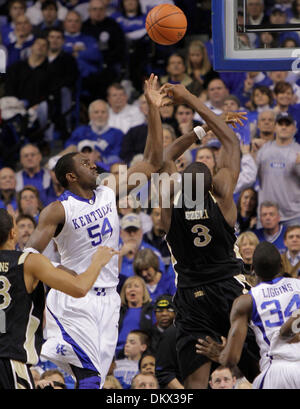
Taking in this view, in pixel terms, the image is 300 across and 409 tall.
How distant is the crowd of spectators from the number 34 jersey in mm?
1254

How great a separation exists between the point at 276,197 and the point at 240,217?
0.46 meters

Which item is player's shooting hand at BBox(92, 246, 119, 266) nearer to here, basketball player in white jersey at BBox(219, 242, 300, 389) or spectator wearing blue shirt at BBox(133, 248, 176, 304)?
basketball player in white jersey at BBox(219, 242, 300, 389)

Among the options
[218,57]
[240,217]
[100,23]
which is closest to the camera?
[218,57]

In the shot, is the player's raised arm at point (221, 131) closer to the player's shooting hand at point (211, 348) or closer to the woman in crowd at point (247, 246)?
the player's shooting hand at point (211, 348)

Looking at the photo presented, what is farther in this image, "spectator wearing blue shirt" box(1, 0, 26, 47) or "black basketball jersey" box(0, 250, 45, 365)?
"spectator wearing blue shirt" box(1, 0, 26, 47)

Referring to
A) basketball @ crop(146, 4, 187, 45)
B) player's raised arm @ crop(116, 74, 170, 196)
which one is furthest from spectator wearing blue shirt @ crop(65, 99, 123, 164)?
player's raised arm @ crop(116, 74, 170, 196)

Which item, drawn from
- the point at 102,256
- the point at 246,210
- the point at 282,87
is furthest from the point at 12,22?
the point at 102,256

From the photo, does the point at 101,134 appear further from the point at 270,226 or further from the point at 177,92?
the point at 177,92

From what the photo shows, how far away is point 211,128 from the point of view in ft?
24.1

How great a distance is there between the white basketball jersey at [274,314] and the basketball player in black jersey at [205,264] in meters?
0.43

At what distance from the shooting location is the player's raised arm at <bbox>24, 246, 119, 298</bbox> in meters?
5.90

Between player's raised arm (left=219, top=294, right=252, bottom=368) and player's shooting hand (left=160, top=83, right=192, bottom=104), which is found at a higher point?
player's shooting hand (left=160, top=83, right=192, bottom=104)
